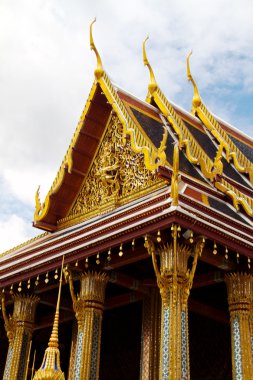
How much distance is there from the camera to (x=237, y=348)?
853 centimetres

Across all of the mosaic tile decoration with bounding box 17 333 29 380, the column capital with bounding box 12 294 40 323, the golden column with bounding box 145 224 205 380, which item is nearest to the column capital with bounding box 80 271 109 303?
the golden column with bounding box 145 224 205 380

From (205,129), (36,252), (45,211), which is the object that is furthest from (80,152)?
(205,129)

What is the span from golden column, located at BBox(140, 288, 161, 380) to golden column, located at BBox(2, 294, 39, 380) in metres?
2.13

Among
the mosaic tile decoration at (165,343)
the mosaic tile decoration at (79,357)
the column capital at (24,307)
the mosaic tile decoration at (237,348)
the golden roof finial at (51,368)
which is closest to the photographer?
the golden roof finial at (51,368)

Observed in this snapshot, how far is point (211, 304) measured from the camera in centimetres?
1097

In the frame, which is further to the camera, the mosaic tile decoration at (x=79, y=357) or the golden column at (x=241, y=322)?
the mosaic tile decoration at (x=79, y=357)

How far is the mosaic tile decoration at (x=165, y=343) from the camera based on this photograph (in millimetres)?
7480

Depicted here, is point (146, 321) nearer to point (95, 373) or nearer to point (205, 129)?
point (95, 373)

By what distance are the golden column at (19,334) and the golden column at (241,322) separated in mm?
3721

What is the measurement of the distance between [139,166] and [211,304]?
2996 mm

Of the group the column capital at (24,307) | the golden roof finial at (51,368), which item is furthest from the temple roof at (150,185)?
the golden roof finial at (51,368)

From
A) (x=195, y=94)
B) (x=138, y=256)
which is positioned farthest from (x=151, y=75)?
(x=138, y=256)

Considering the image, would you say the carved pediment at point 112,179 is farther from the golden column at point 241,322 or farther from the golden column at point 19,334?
the golden column at point 241,322

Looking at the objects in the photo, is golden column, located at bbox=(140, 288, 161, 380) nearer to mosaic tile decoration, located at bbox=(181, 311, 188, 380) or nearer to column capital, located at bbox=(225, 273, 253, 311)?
column capital, located at bbox=(225, 273, 253, 311)
